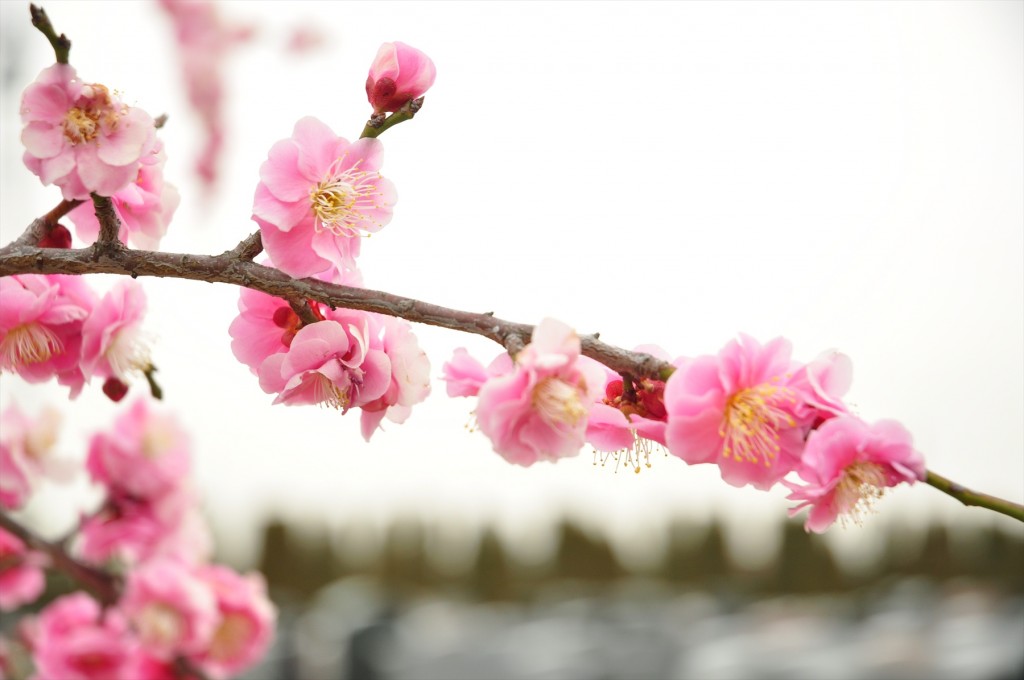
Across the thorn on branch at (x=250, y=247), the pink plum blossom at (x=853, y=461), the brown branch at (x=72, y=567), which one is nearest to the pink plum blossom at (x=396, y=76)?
the thorn on branch at (x=250, y=247)

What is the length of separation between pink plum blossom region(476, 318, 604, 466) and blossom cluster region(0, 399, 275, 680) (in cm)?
67

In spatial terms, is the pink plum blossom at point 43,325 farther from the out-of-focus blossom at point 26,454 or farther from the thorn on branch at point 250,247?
the out-of-focus blossom at point 26,454

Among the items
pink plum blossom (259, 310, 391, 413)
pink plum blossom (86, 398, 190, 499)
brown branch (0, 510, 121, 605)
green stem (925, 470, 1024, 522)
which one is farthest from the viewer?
pink plum blossom (86, 398, 190, 499)

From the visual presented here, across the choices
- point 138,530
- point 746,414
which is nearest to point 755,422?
point 746,414

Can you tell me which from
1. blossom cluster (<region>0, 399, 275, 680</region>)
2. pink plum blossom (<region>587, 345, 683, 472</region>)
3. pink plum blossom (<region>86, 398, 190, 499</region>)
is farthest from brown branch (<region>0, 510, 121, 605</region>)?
pink plum blossom (<region>587, 345, 683, 472</region>)

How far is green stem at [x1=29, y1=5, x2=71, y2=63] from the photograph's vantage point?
0.48m

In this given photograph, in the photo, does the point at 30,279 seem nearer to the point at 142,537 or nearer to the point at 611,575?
the point at 142,537

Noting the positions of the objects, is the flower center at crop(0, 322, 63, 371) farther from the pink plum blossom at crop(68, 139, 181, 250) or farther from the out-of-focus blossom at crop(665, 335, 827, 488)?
the out-of-focus blossom at crop(665, 335, 827, 488)

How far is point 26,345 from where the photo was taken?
2.10ft

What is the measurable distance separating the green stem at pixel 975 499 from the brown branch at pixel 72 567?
2.24ft

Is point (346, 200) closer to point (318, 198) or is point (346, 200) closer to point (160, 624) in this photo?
point (318, 198)

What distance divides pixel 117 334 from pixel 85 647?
0.60 m

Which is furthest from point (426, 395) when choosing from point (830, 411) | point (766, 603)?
point (766, 603)

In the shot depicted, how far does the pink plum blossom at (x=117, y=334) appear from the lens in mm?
656
